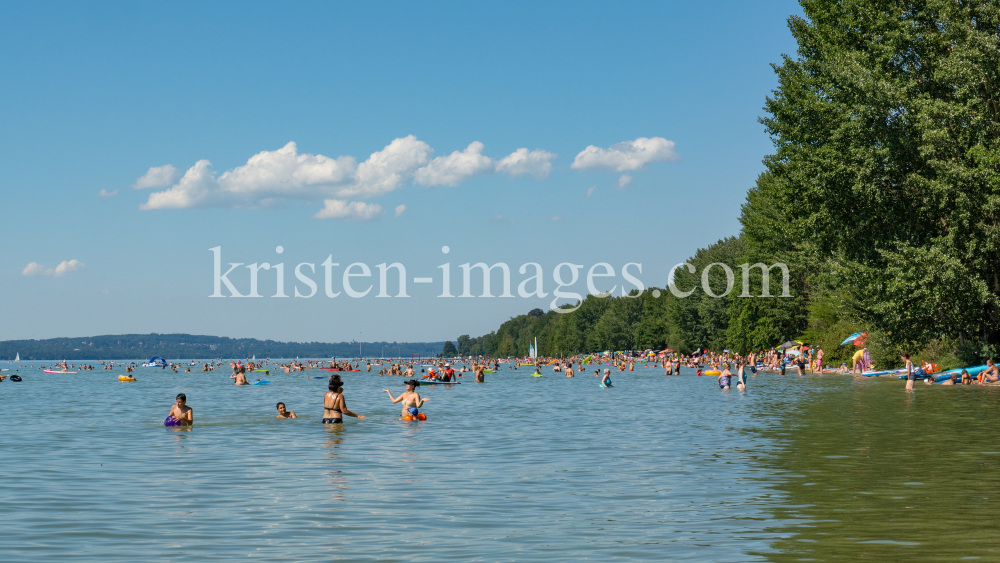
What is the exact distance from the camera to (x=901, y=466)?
56.7 feet

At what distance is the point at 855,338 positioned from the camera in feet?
237

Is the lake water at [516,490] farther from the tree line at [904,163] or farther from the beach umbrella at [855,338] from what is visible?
the beach umbrella at [855,338]

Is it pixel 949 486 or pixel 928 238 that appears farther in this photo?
pixel 928 238

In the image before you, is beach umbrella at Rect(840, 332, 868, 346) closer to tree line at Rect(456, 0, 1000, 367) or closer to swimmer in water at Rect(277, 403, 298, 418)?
tree line at Rect(456, 0, 1000, 367)

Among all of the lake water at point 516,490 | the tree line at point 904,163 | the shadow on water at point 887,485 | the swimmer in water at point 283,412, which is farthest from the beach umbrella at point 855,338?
the swimmer in water at point 283,412

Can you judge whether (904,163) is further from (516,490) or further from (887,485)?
(516,490)

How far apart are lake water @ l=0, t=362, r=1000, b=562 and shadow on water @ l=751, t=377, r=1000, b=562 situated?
2.1 inches

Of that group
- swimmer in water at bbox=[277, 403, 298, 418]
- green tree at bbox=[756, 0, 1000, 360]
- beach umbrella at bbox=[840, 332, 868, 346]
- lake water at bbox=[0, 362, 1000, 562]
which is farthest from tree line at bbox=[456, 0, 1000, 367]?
swimmer in water at bbox=[277, 403, 298, 418]

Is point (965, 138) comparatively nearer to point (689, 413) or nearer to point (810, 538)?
point (689, 413)

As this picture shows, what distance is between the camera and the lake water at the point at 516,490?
10.7 m

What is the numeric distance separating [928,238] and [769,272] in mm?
56426

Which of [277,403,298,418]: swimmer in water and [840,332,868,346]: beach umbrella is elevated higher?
[840,332,868,346]: beach umbrella

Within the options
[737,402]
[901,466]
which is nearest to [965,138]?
[737,402]

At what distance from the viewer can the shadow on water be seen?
10.2 m
